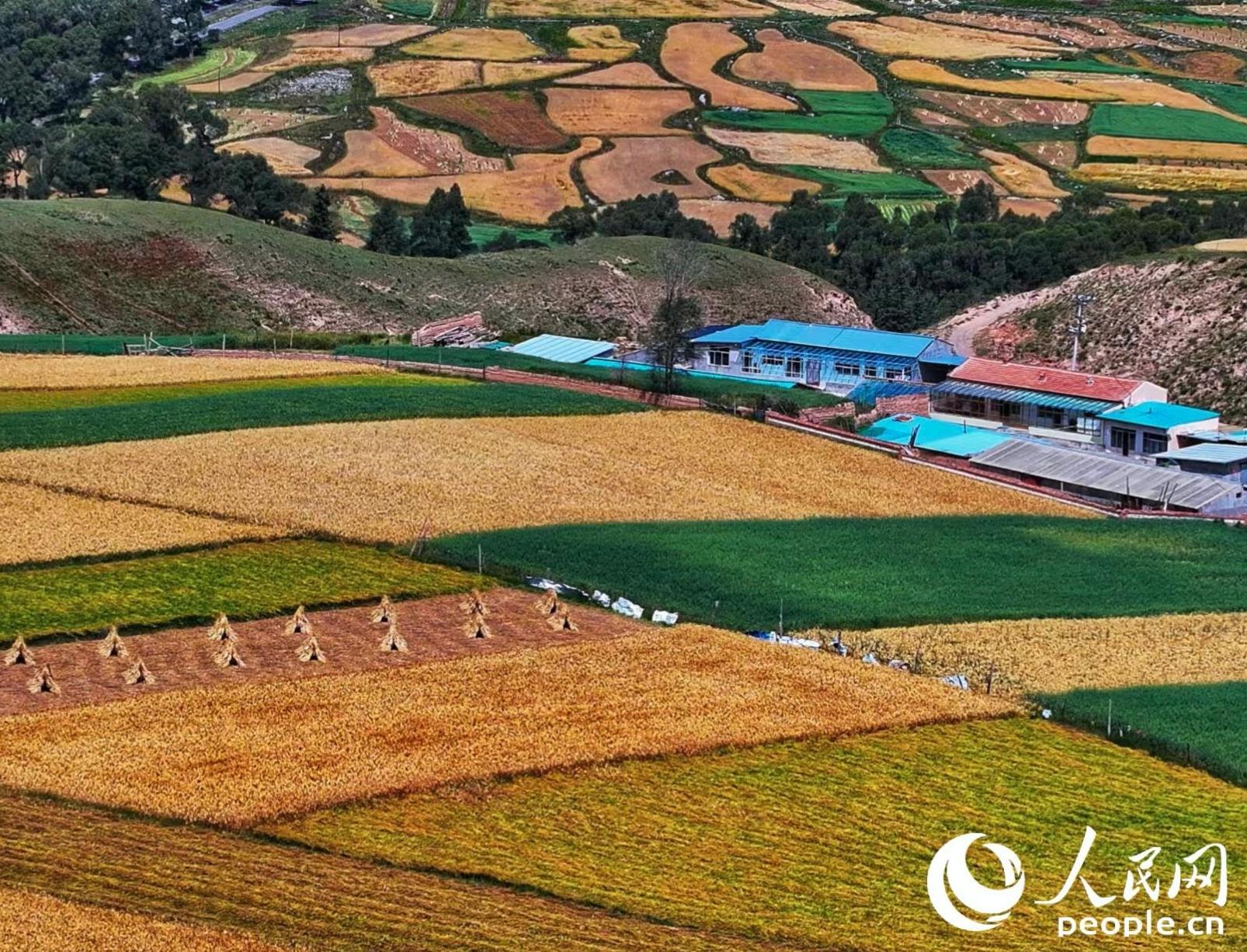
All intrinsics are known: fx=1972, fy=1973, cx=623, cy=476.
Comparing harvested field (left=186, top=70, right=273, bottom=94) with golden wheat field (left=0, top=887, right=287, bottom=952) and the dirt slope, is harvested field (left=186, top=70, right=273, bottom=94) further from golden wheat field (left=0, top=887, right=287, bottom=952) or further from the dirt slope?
golden wheat field (left=0, top=887, right=287, bottom=952)

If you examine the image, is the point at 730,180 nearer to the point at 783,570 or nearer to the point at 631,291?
the point at 631,291

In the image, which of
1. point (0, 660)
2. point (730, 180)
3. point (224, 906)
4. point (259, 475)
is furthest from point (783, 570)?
point (730, 180)

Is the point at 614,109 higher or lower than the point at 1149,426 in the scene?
higher

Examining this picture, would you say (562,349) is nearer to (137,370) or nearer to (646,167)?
(137,370)

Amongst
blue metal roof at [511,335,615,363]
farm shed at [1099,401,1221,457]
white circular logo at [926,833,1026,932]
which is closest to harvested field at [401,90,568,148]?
blue metal roof at [511,335,615,363]

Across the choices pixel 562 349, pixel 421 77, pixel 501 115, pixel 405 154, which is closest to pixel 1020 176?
pixel 501 115
